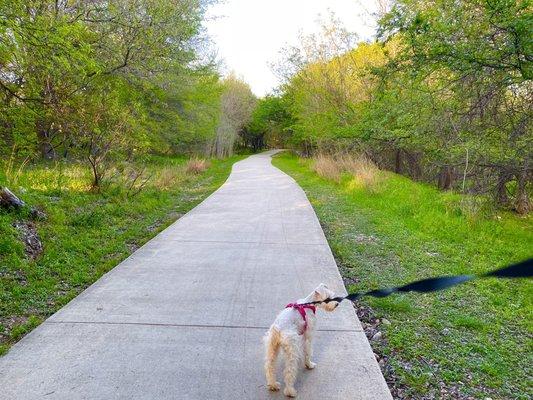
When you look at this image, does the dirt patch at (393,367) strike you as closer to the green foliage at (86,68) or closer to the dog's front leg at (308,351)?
the dog's front leg at (308,351)

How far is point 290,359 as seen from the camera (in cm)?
310

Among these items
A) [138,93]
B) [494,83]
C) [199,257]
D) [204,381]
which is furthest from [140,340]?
[138,93]

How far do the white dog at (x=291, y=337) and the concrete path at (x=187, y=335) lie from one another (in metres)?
0.17

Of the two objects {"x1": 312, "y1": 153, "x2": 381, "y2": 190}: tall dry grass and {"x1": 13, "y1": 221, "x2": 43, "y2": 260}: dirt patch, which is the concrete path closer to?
{"x1": 13, "y1": 221, "x2": 43, "y2": 260}: dirt patch

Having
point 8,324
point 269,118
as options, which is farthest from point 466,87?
point 269,118

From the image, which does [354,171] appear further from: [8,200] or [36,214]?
[8,200]

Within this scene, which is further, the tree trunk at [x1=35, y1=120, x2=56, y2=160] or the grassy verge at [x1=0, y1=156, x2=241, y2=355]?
the tree trunk at [x1=35, y1=120, x2=56, y2=160]

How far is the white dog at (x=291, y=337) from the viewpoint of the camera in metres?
3.11

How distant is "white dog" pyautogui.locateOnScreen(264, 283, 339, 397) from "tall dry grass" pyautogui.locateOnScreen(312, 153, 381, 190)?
10095 millimetres

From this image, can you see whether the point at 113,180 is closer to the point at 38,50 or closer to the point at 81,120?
the point at 81,120

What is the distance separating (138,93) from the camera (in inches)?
674

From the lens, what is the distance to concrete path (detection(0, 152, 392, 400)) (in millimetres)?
3242

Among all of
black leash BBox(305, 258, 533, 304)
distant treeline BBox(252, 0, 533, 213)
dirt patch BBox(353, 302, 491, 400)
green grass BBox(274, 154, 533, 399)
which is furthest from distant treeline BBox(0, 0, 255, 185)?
black leash BBox(305, 258, 533, 304)

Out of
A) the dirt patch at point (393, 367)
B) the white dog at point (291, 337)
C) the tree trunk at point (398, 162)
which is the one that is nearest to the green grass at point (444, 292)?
the dirt patch at point (393, 367)
